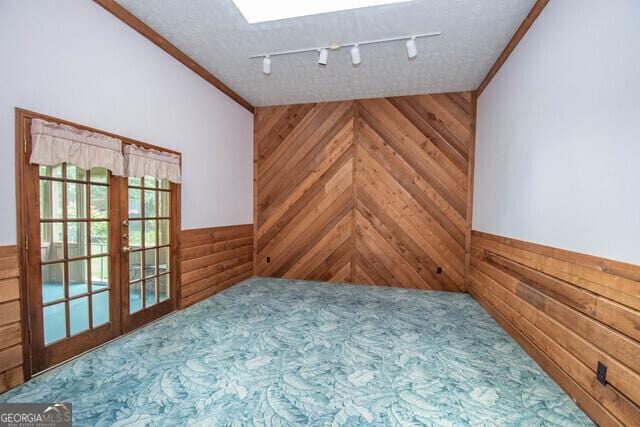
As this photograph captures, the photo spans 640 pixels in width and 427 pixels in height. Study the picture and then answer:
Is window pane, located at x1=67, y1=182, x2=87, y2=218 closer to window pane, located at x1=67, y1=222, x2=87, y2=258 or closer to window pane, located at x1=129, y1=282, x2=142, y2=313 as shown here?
window pane, located at x1=67, y1=222, x2=87, y2=258

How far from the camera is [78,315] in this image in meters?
2.33

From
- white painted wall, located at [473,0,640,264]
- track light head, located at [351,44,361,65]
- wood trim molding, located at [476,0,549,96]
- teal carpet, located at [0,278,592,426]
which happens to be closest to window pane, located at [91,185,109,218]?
teal carpet, located at [0,278,592,426]

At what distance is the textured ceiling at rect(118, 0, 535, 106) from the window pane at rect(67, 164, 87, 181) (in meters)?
1.59

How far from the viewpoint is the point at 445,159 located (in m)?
4.25

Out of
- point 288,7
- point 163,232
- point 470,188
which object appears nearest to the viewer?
point 288,7

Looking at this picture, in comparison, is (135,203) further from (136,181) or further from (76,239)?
(76,239)

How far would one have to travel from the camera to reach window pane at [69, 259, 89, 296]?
2.26 metres

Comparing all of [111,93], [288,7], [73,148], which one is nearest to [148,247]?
[73,148]

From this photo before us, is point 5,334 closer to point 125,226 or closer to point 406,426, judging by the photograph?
point 125,226

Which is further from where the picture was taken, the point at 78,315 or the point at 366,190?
the point at 366,190

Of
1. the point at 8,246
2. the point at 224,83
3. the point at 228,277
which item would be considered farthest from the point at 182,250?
the point at 224,83

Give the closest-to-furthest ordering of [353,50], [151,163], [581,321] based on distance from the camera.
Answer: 1. [581,321]
2. [151,163]
3. [353,50]

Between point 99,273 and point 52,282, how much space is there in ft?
1.20

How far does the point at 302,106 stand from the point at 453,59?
7.89 feet
